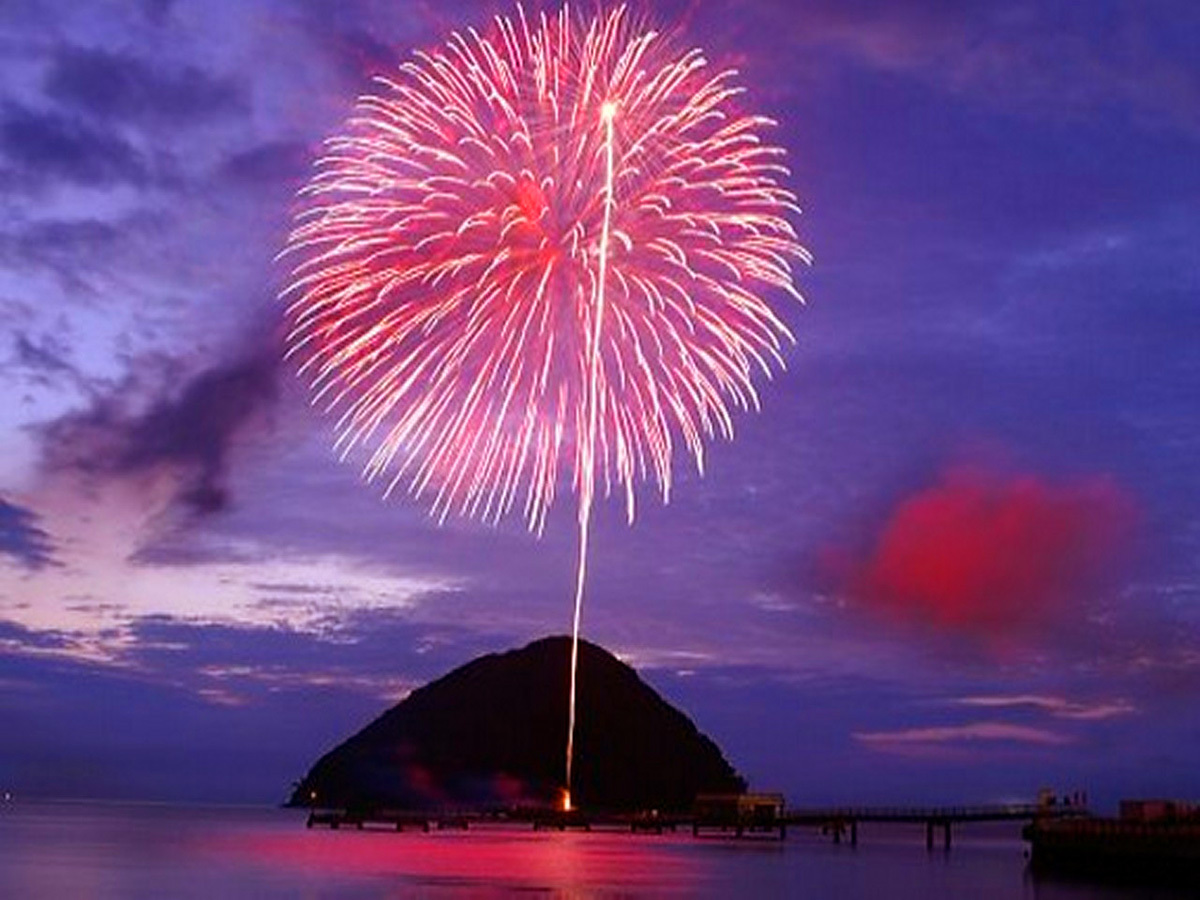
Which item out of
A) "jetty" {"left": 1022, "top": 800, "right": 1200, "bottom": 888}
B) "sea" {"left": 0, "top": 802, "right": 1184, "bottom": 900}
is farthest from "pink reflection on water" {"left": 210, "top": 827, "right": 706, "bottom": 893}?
"jetty" {"left": 1022, "top": 800, "right": 1200, "bottom": 888}

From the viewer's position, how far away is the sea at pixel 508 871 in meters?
93.0

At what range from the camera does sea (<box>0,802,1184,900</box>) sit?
93000 millimetres

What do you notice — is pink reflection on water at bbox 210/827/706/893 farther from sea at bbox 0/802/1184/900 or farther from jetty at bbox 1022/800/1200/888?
jetty at bbox 1022/800/1200/888

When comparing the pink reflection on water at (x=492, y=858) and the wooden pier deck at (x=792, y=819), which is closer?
the pink reflection on water at (x=492, y=858)

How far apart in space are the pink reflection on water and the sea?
0.16 m

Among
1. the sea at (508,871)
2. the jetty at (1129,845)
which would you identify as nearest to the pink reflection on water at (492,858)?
the sea at (508,871)

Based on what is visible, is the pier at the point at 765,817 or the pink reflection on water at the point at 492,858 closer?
the pink reflection on water at the point at 492,858

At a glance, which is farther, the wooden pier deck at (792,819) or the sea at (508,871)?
the wooden pier deck at (792,819)

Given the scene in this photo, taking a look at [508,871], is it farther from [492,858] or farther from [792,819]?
[792,819]

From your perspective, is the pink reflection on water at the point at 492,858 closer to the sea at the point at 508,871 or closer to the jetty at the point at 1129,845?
the sea at the point at 508,871

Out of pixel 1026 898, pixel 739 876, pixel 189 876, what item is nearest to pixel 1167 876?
pixel 1026 898

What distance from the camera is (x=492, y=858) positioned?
133000mm

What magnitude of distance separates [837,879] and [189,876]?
41.2m

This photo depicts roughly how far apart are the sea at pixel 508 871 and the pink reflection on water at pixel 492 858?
16 cm
